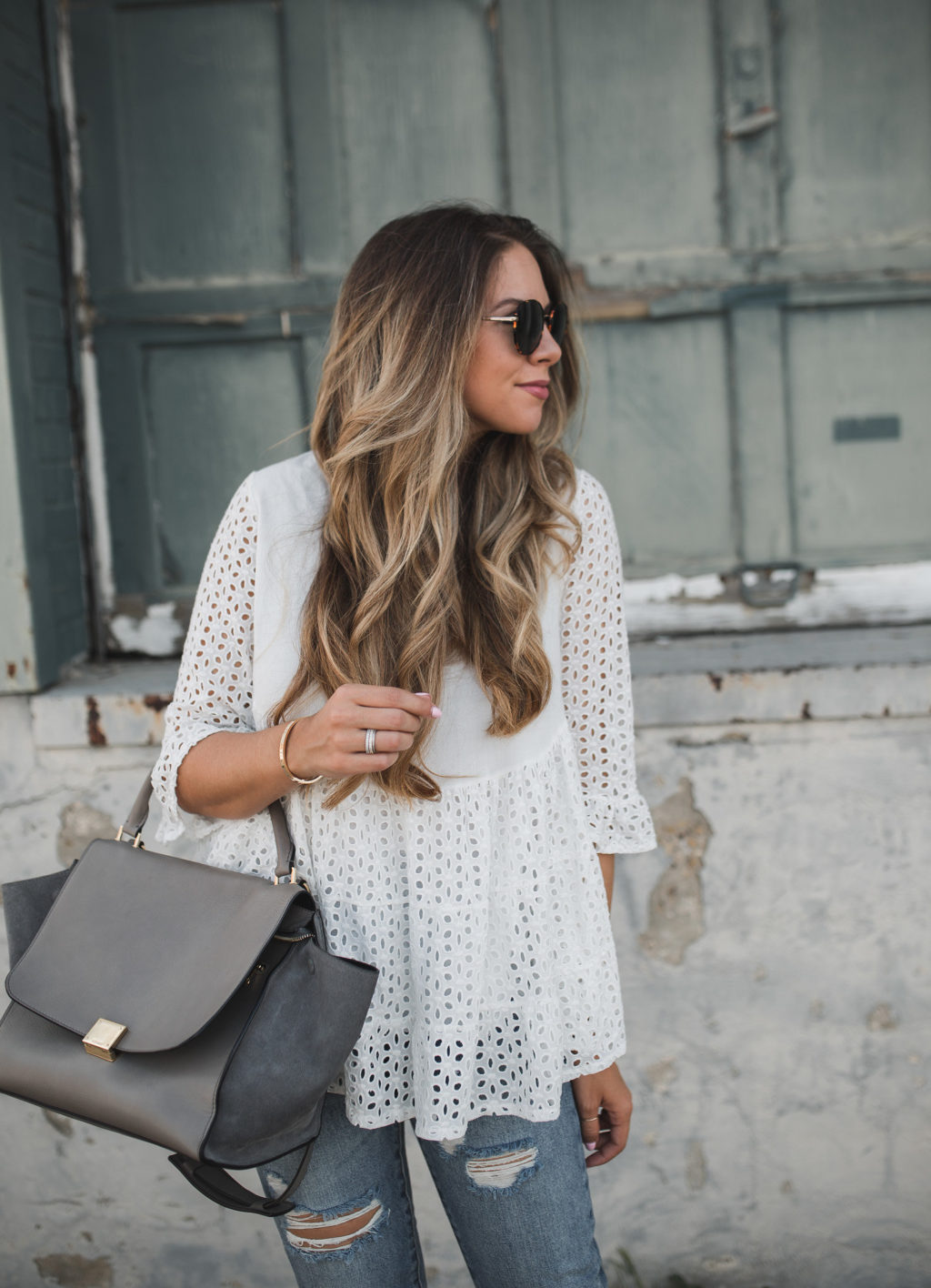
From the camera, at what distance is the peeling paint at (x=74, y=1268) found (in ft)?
7.53

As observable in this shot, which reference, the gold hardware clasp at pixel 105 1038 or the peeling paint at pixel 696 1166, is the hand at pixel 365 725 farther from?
the peeling paint at pixel 696 1166

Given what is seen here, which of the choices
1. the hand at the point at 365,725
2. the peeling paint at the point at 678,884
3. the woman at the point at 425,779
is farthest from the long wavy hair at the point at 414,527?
the peeling paint at the point at 678,884

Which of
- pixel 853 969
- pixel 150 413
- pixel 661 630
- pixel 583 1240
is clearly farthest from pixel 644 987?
pixel 150 413

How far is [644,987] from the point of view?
221 cm

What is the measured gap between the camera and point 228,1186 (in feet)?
3.69

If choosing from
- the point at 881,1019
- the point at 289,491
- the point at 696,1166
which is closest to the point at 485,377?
the point at 289,491

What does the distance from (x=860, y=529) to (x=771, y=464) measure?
0.25m

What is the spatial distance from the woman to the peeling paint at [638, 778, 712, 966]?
0.85m

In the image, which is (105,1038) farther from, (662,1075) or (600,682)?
(662,1075)

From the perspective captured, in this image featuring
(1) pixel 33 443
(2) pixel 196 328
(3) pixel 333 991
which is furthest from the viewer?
(2) pixel 196 328

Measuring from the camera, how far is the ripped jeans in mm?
1277

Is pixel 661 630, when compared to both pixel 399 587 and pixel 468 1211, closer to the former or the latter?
pixel 399 587

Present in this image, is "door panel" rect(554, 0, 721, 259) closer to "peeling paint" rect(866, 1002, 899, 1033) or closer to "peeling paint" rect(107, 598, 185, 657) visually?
"peeling paint" rect(107, 598, 185, 657)

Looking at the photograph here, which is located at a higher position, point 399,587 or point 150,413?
point 150,413
